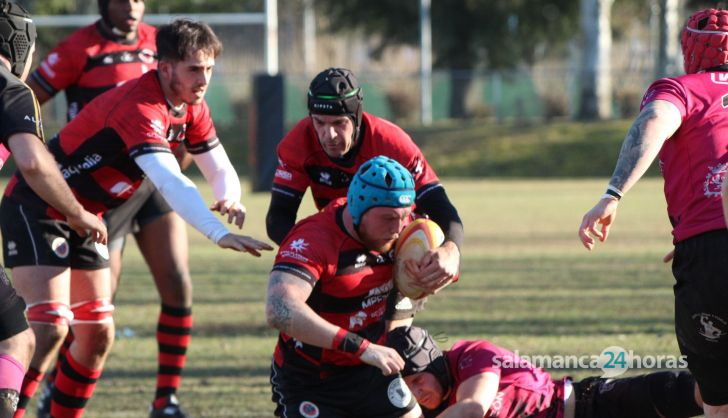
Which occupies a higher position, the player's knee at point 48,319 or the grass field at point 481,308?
the player's knee at point 48,319

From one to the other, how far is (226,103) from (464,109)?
24.2 feet

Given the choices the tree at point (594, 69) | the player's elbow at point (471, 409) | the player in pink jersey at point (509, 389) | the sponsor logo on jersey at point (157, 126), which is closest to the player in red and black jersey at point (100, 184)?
the sponsor logo on jersey at point (157, 126)

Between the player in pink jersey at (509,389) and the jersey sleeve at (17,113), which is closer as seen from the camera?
the jersey sleeve at (17,113)

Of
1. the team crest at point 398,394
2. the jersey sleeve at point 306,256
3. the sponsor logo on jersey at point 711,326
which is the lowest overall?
the team crest at point 398,394

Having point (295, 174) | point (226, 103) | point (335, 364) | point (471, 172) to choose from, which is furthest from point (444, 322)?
point (226, 103)

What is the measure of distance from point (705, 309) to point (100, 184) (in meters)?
3.03

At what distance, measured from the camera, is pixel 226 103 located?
34312 mm

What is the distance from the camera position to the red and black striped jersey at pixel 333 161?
5.50 meters

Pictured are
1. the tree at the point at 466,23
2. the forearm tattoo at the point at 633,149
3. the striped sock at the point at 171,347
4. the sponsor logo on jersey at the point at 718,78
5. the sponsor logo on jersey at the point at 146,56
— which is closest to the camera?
the forearm tattoo at the point at 633,149

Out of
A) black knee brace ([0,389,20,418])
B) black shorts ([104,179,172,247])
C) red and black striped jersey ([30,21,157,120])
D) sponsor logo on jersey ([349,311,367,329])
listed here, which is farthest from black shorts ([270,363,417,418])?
red and black striped jersey ([30,21,157,120])

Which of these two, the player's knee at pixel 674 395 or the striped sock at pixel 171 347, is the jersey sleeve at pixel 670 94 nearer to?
the player's knee at pixel 674 395

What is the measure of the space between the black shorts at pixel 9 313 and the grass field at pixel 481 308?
5.99ft

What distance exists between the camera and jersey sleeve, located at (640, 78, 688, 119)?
15.0 feet

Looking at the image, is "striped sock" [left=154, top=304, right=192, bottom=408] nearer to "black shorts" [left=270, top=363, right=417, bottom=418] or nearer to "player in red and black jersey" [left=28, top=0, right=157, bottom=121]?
"player in red and black jersey" [left=28, top=0, right=157, bottom=121]
